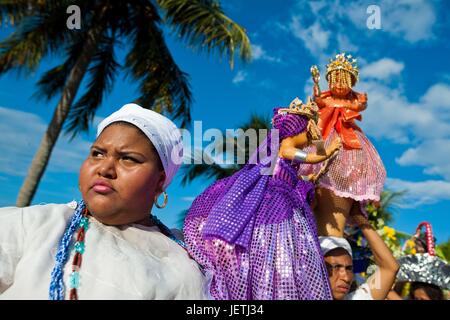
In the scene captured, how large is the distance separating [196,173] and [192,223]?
8.35 metres

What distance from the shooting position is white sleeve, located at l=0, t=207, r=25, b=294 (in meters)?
1.79

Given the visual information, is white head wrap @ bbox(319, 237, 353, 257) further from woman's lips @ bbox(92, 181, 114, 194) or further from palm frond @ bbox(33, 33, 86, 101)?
palm frond @ bbox(33, 33, 86, 101)

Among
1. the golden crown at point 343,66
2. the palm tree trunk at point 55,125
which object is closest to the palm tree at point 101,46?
the palm tree trunk at point 55,125

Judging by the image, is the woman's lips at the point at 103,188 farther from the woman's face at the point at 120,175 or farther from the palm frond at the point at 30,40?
the palm frond at the point at 30,40

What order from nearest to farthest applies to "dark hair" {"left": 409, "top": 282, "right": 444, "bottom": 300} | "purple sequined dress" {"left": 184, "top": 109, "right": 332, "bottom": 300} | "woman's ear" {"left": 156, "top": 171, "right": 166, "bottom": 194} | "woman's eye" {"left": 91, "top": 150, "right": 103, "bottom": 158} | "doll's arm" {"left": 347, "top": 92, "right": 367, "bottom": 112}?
1. "purple sequined dress" {"left": 184, "top": 109, "right": 332, "bottom": 300}
2. "woman's eye" {"left": 91, "top": 150, "right": 103, "bottom": 158}
3. "woman's ear" {"left": 156, "top": 171, "right": 166, "bottom": 194}
4. "doll's arm" {"left": 347, "top": 92, "right": 367, "bottom": 112}
5. "dark hair" {"left": 409, "top": 282, "right": 444, "bottom": 300}

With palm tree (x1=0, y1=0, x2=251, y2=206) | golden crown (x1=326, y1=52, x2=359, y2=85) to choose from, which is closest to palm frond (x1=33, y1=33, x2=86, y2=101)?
palm tree (x1=0, y1=0, x2=251, y2=206)

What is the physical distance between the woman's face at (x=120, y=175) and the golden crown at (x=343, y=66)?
1708 mm

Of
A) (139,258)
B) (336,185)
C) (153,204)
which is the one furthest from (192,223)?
(336,185)

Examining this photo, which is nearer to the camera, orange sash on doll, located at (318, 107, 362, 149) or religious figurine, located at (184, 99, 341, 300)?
religious figurine, located at (184, 99, 341, 300)

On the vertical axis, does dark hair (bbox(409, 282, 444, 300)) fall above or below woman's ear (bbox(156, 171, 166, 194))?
below

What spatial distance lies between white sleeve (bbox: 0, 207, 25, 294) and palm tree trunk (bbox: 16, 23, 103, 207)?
244 inches

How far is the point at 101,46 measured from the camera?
9336 mm
